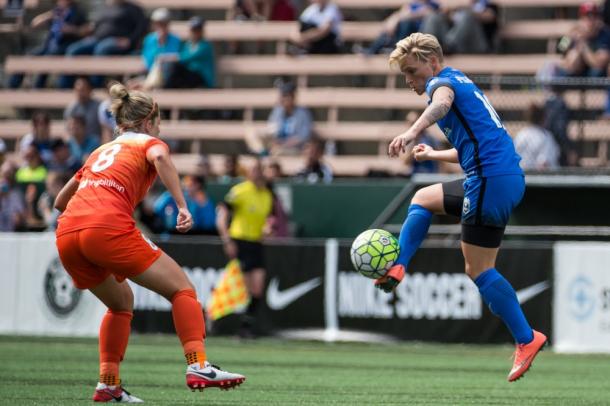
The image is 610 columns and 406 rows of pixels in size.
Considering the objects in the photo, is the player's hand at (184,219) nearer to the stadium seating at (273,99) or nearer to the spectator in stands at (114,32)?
the stadium seating at (273,99)

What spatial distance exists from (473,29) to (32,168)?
22.1 ft

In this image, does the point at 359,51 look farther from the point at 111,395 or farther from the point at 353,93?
the point at 111,395

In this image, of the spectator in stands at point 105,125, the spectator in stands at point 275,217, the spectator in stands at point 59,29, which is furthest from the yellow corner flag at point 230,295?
the spectator in stands at point 59,29

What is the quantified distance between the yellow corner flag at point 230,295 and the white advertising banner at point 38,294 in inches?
57.2

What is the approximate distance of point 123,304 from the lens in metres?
8.08

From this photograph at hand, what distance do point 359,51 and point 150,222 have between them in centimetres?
490

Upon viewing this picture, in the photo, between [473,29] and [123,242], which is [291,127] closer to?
[473,29]

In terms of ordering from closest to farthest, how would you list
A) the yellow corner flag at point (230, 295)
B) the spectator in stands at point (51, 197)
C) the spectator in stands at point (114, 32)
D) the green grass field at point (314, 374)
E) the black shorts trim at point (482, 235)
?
1. the black shorts trim at point (482, 235)
2. the green grass field at point (314, 374)
3. the yellow corner flag at point (230, 295)
4. the spectator in stands at point (51, 197)
5. the spectator in stands at point (114, 32)

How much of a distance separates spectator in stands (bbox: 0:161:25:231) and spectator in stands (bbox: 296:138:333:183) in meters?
3.94

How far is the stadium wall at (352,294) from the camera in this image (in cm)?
1491

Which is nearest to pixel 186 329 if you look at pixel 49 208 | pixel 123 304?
pixel 123 304

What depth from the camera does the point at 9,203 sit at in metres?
18.3

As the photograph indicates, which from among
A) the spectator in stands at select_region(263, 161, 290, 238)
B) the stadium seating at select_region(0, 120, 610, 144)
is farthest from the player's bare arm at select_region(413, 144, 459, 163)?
the stadium seating at select_region(0, 120, 610, 144)

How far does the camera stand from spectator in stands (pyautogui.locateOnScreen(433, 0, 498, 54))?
19.1 m
